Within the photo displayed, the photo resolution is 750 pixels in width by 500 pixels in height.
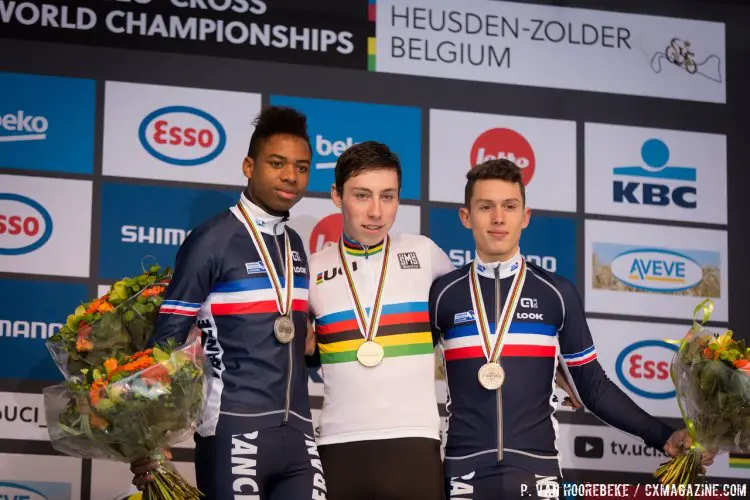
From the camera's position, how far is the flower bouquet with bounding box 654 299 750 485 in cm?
352

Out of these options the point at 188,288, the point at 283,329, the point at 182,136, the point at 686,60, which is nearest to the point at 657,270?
the point at 686,60

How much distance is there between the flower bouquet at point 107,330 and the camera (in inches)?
147

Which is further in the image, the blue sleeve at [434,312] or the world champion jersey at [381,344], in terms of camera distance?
the blue sleeve at [434,312]

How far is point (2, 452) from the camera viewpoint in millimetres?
4582

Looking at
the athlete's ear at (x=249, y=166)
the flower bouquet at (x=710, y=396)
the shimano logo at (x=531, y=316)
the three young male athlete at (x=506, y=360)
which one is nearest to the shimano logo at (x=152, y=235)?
the athlete's ear at (x=249, y=166)

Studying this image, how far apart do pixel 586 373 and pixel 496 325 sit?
1.23 feet

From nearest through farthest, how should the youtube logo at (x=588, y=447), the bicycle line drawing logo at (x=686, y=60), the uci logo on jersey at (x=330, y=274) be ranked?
the uci logo on jersey at (x=330, y=274) < the youtube logo at (x=588, y=447) < the bicycle line drawing logo at (x=686, y=60)

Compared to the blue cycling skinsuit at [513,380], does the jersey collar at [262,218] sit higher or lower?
higher

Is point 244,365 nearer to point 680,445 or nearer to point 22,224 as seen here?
point 680,445

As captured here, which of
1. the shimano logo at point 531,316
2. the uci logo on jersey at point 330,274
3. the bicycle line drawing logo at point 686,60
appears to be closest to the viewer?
the shimano logo at point 531,316

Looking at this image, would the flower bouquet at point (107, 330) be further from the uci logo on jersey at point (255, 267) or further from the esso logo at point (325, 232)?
the esso logo at point (325, 232)

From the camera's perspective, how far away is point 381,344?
3715 millimetres

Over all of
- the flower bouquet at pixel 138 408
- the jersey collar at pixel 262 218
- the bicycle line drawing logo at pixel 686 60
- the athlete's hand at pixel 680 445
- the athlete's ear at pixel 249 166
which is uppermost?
the bicycle line drawing logo at pixel 686 60

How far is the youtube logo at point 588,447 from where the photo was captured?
515 centimetres
